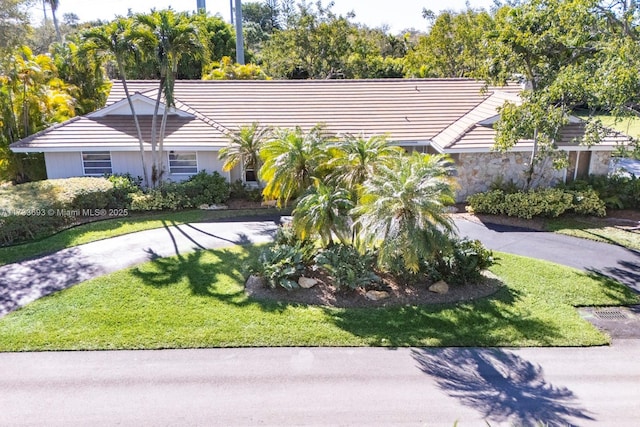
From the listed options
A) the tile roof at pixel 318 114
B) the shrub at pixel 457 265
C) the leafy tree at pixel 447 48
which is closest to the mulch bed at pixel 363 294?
the shrub at pixel 457 265

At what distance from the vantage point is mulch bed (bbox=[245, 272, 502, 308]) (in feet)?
38.5

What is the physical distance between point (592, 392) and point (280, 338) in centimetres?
577

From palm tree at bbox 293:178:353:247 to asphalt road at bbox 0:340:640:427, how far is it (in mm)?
3215

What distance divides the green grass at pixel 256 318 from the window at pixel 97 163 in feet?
28.2

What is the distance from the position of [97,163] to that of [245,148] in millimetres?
6430

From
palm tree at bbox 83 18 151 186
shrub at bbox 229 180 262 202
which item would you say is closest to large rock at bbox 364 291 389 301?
shrub at bbox 229 180 262 202

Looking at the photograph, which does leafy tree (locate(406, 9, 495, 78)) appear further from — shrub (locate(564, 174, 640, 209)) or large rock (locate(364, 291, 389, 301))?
large rock (locate(364, 291, 389, 301))

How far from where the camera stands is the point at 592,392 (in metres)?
8.66

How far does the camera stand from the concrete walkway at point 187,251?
12.5m

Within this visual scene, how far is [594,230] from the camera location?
16.6 metres

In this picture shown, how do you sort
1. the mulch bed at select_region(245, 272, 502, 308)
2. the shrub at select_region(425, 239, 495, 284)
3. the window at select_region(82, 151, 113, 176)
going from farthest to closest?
1. the window at select_region(82, 151, 113, 176)
2. the shrub at select_region(425, 239, 495, 284)
3. the mulch bed at select_region(245, 272, 502, 308)

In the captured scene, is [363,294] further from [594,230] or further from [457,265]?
[594,230]

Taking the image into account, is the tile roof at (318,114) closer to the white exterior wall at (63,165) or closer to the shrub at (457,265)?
the white exterior wall at (63,165)

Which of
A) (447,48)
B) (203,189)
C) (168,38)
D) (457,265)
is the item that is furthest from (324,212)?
(447,48)
